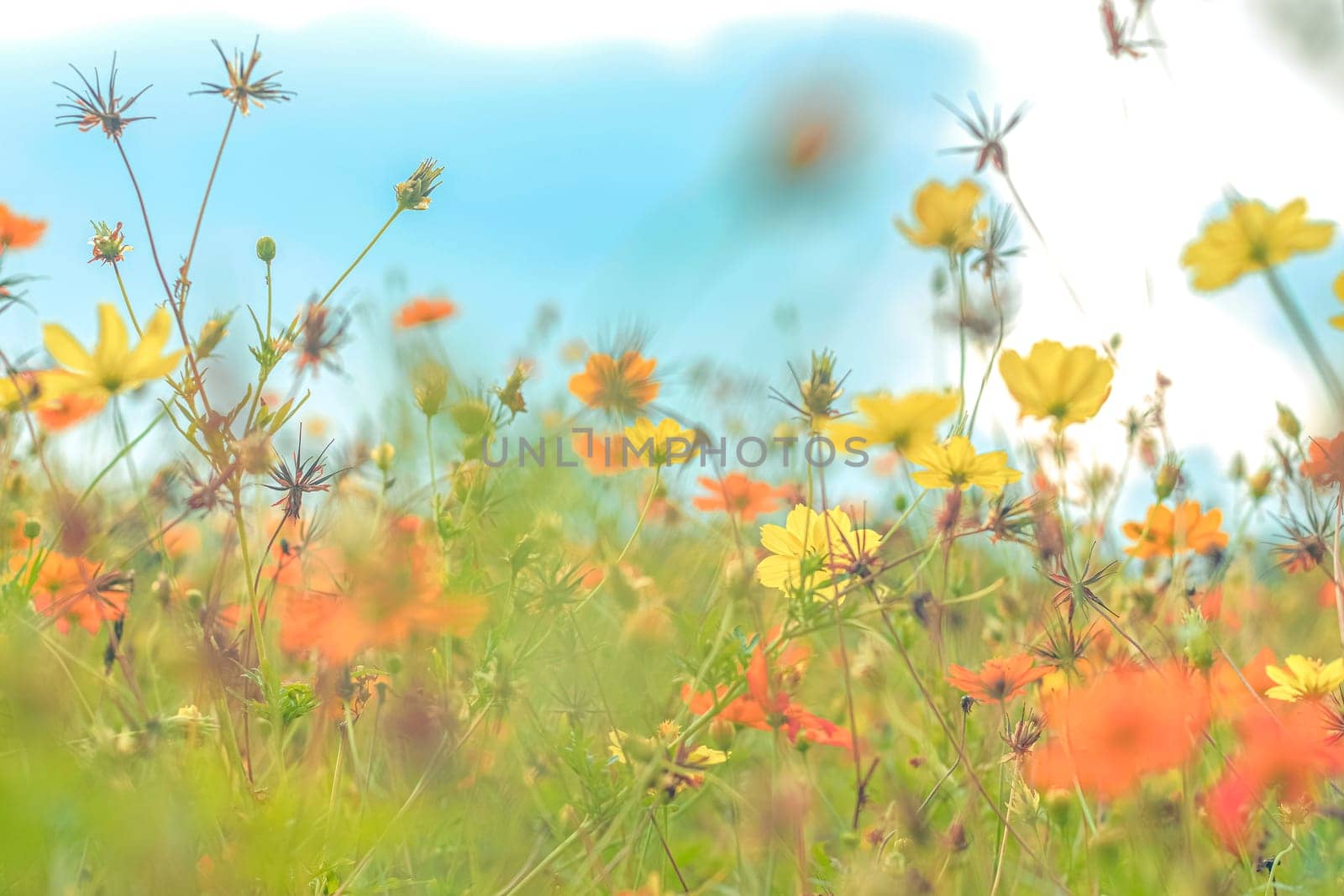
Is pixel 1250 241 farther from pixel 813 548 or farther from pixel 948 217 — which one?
pixel 813 548

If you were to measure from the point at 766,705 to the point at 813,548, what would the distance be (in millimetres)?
124

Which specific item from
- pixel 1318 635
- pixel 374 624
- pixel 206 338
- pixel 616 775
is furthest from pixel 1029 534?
pixel 1318 635

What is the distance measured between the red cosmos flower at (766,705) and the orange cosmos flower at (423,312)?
3.59ft

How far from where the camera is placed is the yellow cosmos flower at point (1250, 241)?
2.79 ft

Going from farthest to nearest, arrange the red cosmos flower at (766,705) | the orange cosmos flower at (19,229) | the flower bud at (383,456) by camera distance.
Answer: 1. the orange cosmos flower at (19,229)
2. the flower bud at (383,456)
3. the red cosmos flower at (766,705)

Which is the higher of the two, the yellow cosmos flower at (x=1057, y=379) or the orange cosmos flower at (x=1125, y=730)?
the yellow cosmos flower at (x=1057, y=379)

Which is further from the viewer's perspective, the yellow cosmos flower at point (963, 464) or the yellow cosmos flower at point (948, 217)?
the yellow cosmos flower at point (948, 217)

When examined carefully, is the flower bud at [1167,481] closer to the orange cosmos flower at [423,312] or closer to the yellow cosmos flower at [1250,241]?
the yellow cosmos flower at [1250,241]

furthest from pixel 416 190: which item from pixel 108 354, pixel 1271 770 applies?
pixel 1271 770

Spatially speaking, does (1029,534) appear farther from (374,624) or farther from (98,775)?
(98,775)

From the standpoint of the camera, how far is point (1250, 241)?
2.83 feet

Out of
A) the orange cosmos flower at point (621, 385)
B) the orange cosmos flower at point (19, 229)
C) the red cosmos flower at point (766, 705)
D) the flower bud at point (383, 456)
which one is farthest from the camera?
the orange cosmos flower at point (19, 229)

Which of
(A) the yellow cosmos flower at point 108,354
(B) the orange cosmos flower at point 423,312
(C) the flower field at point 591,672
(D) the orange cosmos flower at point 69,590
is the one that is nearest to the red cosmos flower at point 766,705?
(C) the flower field at point 591,672

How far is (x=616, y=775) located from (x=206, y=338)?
19.1 inches
